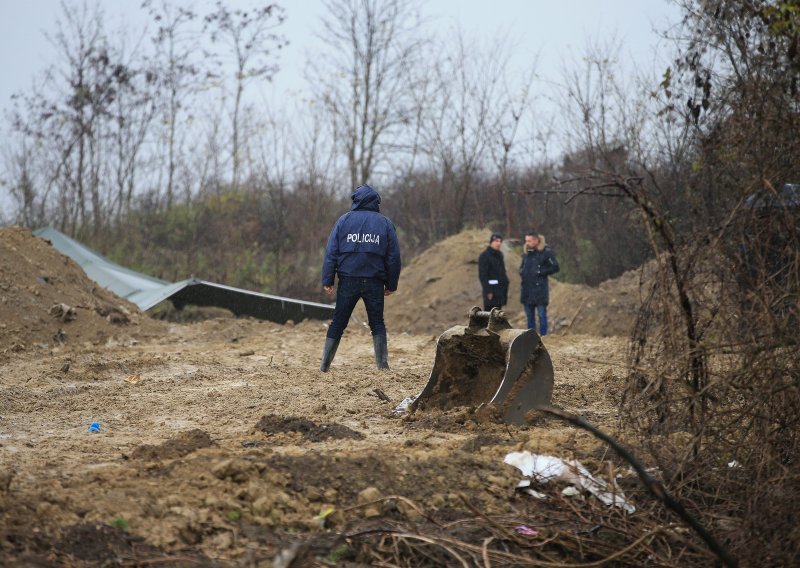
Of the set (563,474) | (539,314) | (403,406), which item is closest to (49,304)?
(539,314)

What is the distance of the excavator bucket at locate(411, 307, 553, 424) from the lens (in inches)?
311

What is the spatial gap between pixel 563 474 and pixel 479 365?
8.19 feet

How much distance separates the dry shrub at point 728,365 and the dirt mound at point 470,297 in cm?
1223

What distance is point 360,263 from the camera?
1017 centimetres

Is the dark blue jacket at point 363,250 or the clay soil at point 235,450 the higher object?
the dark blue jacket at point 363,250

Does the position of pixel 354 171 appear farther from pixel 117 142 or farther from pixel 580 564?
pixel 580 564

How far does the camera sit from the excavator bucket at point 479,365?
7891mm

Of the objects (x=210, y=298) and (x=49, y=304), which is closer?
(x=49, y=304)

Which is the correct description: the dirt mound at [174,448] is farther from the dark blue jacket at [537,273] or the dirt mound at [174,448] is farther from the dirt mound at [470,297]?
the dirt mound at [470,297]

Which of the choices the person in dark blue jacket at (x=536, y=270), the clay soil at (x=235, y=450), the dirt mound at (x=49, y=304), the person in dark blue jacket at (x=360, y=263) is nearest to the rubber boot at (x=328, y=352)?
the person in dark blue jacket at (x=360, y=263)

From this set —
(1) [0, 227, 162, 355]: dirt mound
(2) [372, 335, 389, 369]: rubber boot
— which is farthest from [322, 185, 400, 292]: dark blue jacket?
(1) [0, 227, 162, 355]: dirt mound

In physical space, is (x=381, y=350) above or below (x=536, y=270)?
below

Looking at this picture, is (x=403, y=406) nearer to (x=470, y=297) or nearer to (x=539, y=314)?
(x=539, y=314)

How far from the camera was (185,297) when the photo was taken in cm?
1856
